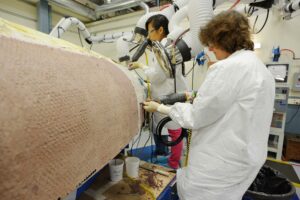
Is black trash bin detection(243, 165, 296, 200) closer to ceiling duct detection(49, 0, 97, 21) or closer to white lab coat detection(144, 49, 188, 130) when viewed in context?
white lab coat detection(144, 49, 188, 130)

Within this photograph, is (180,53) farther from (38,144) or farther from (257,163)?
(38,144)

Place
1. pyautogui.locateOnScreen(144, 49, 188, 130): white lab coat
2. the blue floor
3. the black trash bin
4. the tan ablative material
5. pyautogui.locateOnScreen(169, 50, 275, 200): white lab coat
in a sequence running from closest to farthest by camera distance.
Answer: the tan ablative material
pyautogui.locateOnScreen(169, 50, 275, 200): white lab coat
the black trash bin
pyautogui.locateOnScreen(144, 49, 188, 130): white lab coat
the blue floor

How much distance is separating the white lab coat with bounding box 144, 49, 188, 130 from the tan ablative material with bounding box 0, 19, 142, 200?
76 cm

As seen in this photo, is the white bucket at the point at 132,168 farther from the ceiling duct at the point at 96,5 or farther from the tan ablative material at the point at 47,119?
the ceiling duct at the point at 96,5

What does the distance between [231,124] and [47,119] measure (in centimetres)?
75

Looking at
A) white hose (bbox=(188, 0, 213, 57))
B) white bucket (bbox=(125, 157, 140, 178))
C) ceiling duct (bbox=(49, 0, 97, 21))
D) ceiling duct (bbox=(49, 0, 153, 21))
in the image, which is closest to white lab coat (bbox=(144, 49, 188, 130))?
white hose (bbox=(188, 0, 213, 57))

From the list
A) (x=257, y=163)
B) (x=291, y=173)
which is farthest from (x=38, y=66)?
(x=291, y=173)

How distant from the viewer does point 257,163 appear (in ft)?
2.73

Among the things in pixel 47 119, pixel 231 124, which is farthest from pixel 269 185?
pixel 47 119

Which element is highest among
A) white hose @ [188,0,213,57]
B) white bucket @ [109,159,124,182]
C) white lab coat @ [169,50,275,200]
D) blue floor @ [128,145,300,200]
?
white hose @ [188,0,213,57]

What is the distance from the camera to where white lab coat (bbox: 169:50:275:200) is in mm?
783

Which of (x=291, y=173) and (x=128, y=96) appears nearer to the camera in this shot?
(x=128, y=96)

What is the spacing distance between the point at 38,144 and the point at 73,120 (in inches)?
4.5

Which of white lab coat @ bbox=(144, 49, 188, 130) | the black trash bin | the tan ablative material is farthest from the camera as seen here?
white lab coat @ bbox=(144, 49, 188, 130)
